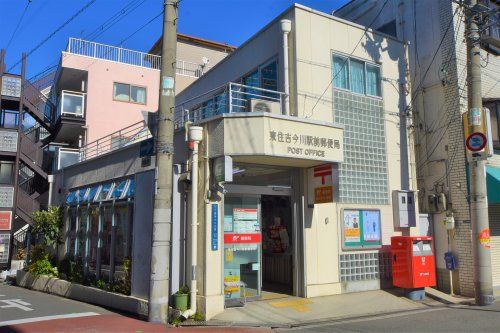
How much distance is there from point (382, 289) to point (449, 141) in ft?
15.2

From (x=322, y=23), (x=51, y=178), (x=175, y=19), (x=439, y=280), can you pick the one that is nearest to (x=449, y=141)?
(x=439, y=280)

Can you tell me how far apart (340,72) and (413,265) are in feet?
18.0

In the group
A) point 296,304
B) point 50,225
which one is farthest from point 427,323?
point 50,225

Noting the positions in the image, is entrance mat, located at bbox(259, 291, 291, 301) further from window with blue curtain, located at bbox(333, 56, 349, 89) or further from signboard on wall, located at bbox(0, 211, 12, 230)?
signboard on wall, located at bbox(0, 211, 12, 230)

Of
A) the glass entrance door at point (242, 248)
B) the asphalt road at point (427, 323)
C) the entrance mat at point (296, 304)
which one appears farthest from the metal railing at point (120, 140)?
the asphalt road at point (427, 323)

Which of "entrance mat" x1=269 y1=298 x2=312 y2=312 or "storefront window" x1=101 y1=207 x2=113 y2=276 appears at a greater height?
"storefront window" x1=101 y1=207 x2=113 y2=276

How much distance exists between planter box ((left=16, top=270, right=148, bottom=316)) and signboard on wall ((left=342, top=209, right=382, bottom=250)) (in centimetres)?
537

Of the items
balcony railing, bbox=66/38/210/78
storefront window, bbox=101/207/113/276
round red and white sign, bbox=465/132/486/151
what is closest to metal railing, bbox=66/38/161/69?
balcony railing, bbox=66/38/210/78

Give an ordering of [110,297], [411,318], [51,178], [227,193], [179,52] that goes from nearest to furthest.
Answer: [411,318] < [227,193] < [110,297] < [51,178] < [179,52]

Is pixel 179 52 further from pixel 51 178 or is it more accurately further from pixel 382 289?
pixel 382 289

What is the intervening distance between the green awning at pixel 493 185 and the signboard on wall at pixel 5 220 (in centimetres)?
2100

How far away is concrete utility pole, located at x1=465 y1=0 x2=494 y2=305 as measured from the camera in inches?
431

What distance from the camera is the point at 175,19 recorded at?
32.1ft

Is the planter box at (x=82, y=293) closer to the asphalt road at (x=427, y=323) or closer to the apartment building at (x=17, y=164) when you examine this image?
the asphalt road at (x=427, y=323)
